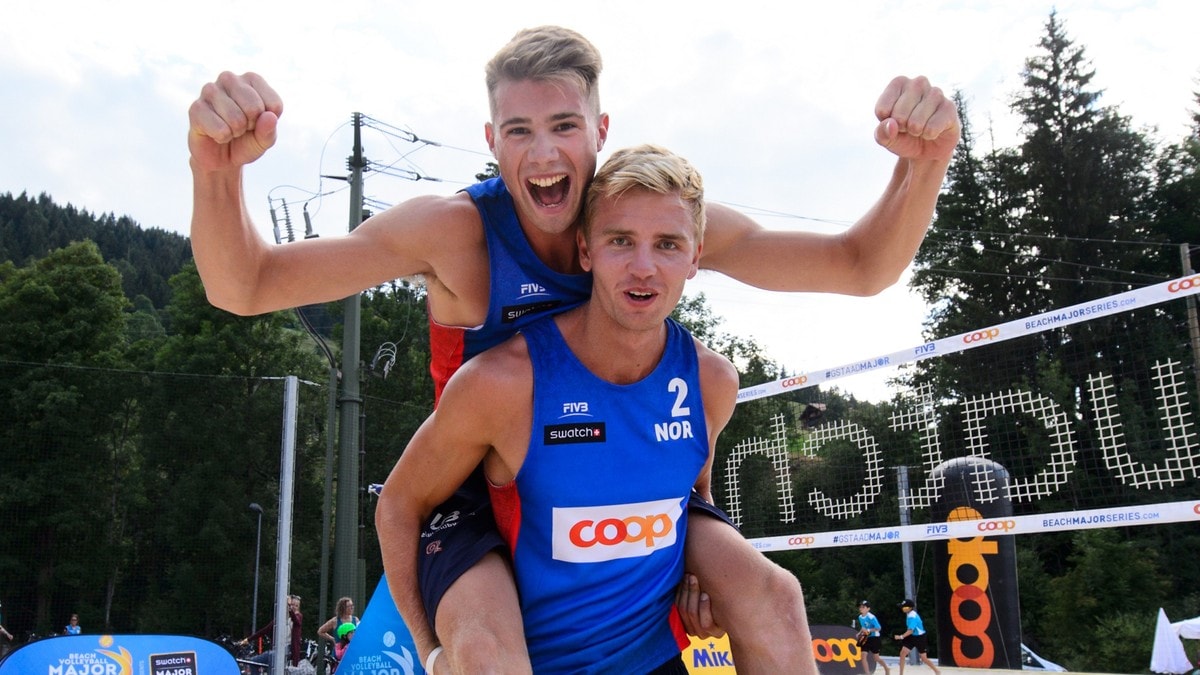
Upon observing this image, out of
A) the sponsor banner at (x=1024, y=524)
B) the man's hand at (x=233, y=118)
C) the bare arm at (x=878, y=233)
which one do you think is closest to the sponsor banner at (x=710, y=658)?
the sponsor banner at (x=1024, y=524)

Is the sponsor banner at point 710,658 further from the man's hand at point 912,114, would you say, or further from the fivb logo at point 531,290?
the man's hand at point 912,114

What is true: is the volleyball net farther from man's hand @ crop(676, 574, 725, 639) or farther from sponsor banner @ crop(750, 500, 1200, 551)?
man's hand @ crop(676, 574, 725, 639)

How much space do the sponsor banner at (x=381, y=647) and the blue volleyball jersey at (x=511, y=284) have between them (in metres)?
2.37

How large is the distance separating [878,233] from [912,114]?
0.54 m

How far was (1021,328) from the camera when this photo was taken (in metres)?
9.39

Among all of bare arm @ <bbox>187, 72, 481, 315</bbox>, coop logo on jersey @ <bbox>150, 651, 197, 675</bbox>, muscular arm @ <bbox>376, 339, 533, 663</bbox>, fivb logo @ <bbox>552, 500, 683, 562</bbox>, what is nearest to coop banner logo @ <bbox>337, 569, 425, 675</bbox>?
coop logo on jersey @ <bbox>150, 651, 197, 675</bbox>

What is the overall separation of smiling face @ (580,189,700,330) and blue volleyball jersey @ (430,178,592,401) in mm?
327

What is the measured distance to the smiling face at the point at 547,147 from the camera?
275 cm

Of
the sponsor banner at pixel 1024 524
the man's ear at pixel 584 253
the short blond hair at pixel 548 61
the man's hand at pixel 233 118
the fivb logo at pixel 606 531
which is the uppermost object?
the short blond hair at pixel 548 61

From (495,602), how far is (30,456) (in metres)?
25.8

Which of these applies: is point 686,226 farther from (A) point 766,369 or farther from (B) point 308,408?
(A) point 766,369

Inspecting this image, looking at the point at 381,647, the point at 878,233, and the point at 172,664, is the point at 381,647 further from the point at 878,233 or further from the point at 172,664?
the point at 878,233

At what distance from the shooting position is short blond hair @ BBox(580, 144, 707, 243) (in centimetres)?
248

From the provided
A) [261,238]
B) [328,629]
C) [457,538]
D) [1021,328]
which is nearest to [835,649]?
[1021,328]
